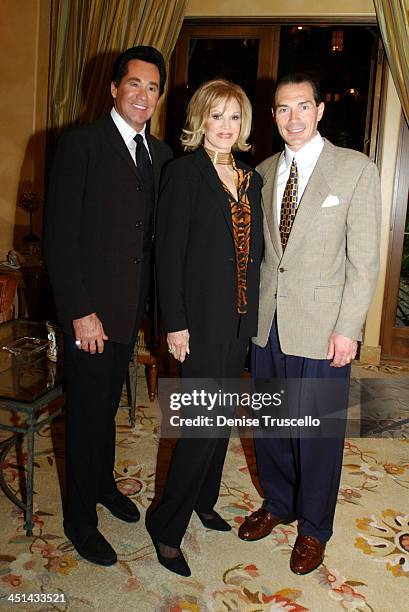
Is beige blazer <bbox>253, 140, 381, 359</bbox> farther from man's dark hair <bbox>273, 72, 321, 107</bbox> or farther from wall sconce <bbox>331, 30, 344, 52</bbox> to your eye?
wall sconce <bbox>331, 30, 344, 52</bbox>

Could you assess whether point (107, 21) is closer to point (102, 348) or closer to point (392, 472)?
point (102, 348)

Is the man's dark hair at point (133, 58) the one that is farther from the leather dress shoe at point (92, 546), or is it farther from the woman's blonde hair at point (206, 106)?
the leather dress shoe at point (92, 546)

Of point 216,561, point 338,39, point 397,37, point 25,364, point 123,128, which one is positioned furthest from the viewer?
point 338,39

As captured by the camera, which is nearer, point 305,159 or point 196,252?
point 196,252

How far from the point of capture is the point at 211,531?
226 cm

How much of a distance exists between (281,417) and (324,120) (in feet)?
10.6

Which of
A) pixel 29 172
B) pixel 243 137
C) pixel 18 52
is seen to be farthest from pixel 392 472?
pixel 18 52

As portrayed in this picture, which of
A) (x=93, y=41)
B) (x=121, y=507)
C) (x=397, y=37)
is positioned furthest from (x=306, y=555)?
(x=93, y=41)

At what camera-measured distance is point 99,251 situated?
1927 millimetres

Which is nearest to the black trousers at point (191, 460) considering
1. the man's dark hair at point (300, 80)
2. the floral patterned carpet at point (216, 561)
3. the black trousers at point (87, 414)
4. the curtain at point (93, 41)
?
the floral patterned carpet at point (216, 561)

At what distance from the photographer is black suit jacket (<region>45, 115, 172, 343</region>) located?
1855 mm

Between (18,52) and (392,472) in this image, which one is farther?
(18,52)

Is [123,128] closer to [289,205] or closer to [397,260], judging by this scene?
[289,205]

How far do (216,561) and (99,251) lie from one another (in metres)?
1.17
